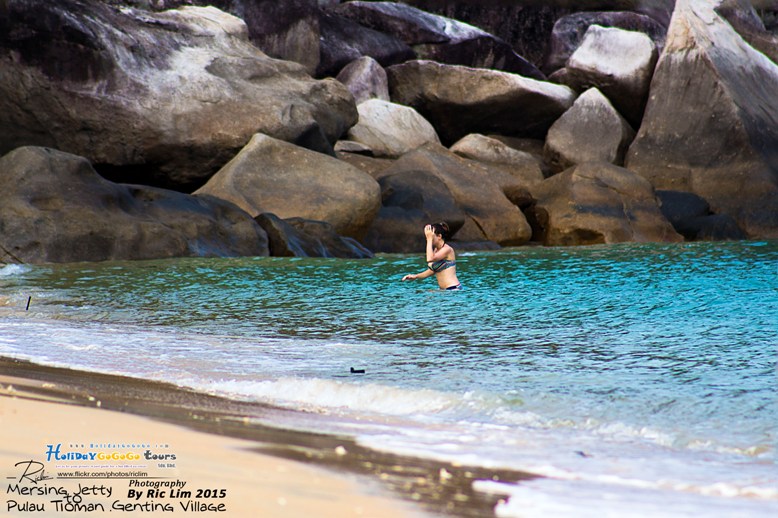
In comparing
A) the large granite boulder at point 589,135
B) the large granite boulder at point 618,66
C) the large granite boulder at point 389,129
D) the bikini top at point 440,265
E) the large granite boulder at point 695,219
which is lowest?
the large granite boulder at point 389,129

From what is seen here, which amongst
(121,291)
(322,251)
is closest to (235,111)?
(322,251)

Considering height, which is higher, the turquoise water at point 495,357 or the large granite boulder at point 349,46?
the turquoise water at point 495,357

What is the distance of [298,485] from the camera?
2479 millimetres

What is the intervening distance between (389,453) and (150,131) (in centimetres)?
1360

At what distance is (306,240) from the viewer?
13586 mm

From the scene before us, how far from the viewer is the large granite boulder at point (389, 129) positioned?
21.0 meters

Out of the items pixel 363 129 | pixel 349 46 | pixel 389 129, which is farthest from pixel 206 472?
pixel 349 46

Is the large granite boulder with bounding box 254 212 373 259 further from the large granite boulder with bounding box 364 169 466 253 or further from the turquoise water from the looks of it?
the turquoise water

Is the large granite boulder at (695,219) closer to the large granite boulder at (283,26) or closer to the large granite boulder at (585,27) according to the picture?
the large granite boulder at (585,27)

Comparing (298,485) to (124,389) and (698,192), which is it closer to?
(124,389)

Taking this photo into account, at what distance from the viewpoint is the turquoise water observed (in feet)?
9.97

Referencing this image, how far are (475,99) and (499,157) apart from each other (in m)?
1.92

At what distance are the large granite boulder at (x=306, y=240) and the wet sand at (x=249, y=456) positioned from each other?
9371 mm
